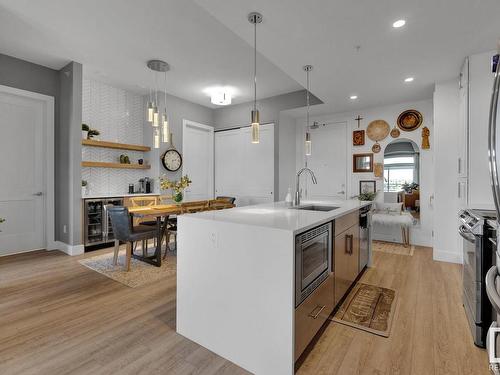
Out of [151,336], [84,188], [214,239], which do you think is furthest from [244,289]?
[84,188]

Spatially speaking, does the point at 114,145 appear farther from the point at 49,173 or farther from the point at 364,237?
the point at 364,237

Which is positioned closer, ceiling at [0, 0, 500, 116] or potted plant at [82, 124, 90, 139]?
ceiling at [0, 0, 500, 116]

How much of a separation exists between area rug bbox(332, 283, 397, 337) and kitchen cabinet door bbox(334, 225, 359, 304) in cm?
12

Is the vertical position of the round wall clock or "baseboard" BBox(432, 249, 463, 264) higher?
the round wall clock

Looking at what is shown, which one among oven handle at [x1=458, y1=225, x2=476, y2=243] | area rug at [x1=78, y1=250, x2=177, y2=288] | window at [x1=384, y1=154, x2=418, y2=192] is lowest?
area rug at [x1=78, y1=250, x2=177, y2=288]

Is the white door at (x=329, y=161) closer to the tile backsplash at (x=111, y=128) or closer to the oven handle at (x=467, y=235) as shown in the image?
the oven handle at (x=467, y=235)

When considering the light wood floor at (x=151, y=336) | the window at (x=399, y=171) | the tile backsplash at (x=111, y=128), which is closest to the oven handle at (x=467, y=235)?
the light wood floor at (x=151, y=336)

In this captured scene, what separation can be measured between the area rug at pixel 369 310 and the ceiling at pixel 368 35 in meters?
2.61

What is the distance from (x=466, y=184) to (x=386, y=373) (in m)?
2.68

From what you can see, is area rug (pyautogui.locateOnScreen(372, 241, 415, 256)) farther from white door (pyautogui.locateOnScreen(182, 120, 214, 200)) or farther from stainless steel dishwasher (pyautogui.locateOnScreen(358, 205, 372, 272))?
white door (pyautogui.locateOnScreen(182, 120, 214, 200))

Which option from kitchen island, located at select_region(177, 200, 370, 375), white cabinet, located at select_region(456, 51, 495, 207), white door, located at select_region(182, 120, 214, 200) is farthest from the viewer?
white door, located at select_region(182, 120, 214, 200)

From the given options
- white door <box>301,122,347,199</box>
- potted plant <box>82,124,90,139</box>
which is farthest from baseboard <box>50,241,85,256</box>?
white door <box>301,122,347,199</box>

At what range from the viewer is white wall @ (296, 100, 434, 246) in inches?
184

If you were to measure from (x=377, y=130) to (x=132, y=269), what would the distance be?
4852 millimetres
